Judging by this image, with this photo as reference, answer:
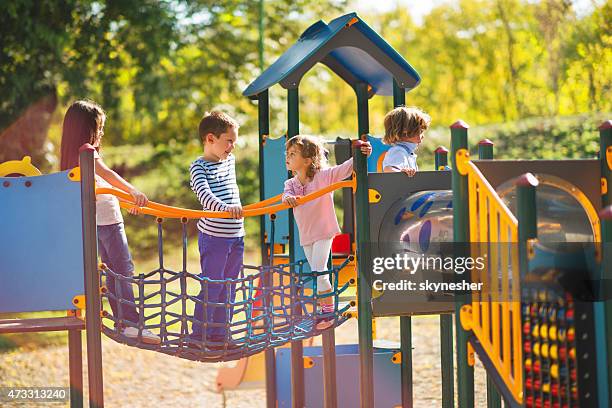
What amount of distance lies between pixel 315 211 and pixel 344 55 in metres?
1.37

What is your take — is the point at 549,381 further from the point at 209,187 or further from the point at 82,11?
the point at 82,11

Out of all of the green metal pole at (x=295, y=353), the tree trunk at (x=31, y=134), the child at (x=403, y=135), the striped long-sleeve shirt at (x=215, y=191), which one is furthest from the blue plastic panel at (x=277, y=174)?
the tree trunk at (x=31, y=134)

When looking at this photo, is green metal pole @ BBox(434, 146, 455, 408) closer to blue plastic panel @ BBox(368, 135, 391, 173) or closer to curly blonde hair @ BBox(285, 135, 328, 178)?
blue plastic panel @ BBox(368, 135, 391, 173)

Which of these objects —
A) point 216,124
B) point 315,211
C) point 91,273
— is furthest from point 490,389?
point 91,273

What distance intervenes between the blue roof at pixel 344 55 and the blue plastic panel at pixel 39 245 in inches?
58.8

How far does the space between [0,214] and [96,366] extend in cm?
82

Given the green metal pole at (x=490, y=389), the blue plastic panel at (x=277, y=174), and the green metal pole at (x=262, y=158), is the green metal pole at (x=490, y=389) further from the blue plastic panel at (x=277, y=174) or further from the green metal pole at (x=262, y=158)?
the green metal pole at (x=262, y=158)

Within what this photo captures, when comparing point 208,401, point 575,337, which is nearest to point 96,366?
point 575,337

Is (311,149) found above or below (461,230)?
above

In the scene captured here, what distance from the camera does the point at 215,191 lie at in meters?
4.96

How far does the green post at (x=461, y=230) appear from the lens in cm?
394

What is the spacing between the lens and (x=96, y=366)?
4359 millimetres

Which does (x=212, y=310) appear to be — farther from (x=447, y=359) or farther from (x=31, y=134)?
(x=31, y=134)
